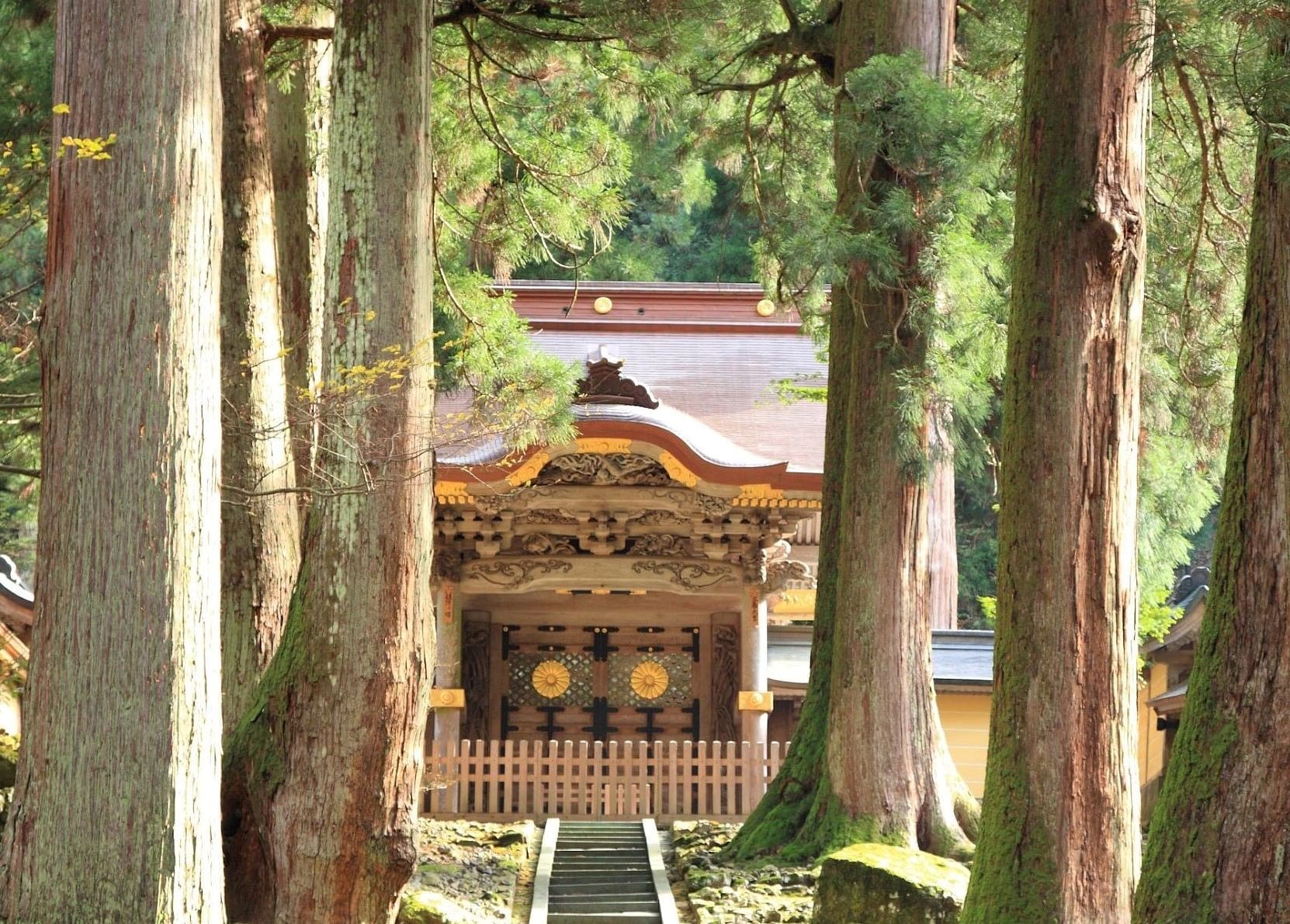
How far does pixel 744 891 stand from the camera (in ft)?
28.9

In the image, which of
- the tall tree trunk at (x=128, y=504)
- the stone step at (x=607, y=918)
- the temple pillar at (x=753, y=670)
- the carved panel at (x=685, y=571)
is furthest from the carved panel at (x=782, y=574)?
the tall tree trunk at (x=128, y=504)

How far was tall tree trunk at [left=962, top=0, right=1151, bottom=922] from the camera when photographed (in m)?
5.86

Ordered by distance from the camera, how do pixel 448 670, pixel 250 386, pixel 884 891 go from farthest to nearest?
pixel 448 670
pixel 250 386
pixel 884 891

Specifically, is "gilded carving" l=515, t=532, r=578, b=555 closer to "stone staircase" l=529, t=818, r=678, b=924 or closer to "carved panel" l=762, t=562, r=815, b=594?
"carved panel" l=762, t=562, r=815, b=594

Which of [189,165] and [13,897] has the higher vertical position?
[189,165]

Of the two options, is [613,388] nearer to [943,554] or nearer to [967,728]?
[967,728]

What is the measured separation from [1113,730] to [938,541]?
1168 centimetres

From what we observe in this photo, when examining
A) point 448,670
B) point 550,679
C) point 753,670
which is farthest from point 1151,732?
point 448,670

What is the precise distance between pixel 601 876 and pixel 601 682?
502 centimetres

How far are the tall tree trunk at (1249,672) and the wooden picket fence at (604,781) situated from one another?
833cm

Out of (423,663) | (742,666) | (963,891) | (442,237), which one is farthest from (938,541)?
(423,663)

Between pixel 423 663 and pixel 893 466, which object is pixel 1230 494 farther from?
pixel 893 466

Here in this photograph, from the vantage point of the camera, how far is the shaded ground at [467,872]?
7.90 metres

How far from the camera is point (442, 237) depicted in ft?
37.2
